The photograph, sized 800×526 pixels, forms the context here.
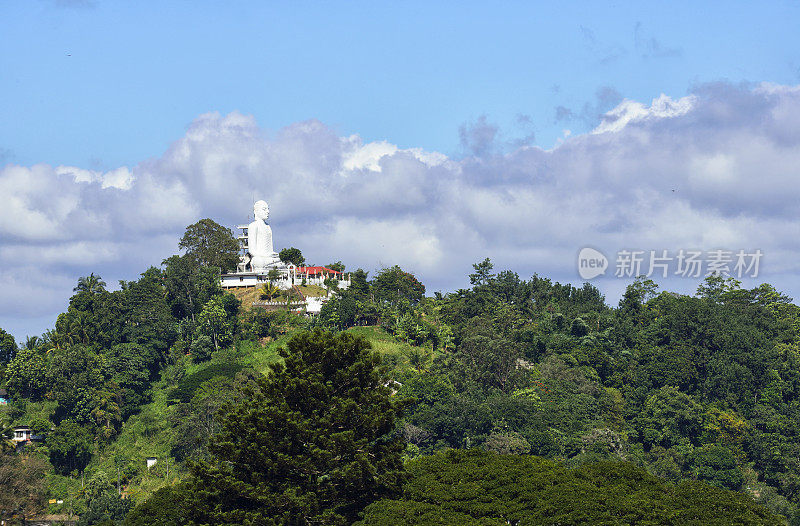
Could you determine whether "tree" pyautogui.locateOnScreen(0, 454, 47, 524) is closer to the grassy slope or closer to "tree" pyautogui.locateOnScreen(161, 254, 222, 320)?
the grassy slope

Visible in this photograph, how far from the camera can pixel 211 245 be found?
9806 cm

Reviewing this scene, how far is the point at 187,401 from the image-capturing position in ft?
256

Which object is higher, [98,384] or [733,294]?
[733,294]

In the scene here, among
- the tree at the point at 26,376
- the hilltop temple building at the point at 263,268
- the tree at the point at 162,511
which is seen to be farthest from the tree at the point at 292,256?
the tree at the point at 162,511

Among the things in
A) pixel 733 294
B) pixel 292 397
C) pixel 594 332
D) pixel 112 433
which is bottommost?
pixel 112 433

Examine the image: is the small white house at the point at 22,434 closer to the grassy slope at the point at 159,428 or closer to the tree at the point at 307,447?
the grassy slope at the point at 159,428

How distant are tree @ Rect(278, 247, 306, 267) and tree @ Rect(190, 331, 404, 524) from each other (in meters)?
61.8

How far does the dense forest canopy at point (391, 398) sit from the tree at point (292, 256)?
6127 mm

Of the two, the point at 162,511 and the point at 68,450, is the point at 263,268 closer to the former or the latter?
the point at 68,450

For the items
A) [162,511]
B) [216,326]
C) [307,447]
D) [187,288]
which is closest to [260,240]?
[187,288]

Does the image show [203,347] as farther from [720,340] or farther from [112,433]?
[720,340]

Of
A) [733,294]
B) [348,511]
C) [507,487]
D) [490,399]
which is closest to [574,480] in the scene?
[507,487]

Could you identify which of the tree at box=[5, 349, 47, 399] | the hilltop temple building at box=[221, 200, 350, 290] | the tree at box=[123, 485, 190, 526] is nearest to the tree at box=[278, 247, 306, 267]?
the hilltop temple building at box=[221, 200, 350, 290]

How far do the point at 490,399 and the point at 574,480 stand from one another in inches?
1396
